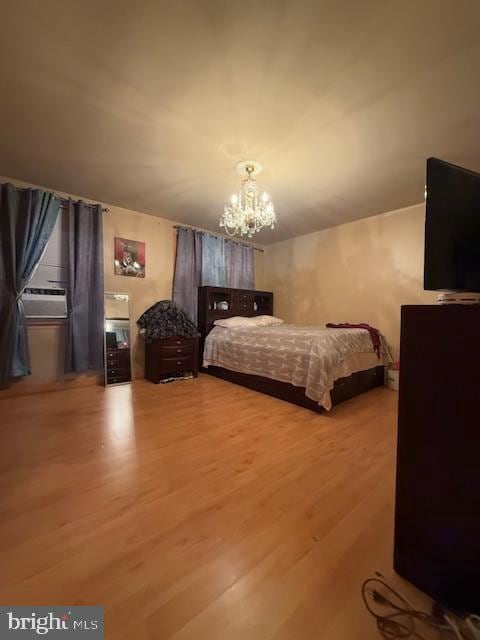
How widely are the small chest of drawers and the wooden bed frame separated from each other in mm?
398

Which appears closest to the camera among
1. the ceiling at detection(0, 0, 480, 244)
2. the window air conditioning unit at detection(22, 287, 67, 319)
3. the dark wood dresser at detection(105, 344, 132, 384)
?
the ceiling at detection(0, 0, 480, 244)

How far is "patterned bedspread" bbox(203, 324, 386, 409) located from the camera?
2.48 metres

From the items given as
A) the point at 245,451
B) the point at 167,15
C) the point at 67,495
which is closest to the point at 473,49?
the point at 167,15

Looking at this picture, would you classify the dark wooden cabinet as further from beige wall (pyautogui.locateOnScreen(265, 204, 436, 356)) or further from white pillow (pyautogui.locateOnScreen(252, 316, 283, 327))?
white pillow (pyautogui.locateOnScreen(252, 316, 283, 327))

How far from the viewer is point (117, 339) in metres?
3.51

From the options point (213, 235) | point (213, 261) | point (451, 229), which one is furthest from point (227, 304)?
point (451, 229)

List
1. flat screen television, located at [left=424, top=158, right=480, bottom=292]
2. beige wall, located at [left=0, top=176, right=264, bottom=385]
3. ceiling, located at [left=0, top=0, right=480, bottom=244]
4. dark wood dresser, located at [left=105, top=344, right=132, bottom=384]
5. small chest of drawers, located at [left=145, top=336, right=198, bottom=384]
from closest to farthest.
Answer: flat screen television, located at [left=424, top=158, right=480, bottom=292] → ceiling, located at [left=0, top=0, right=480, bottom=244] → beige wall, located at [left=0, top=176, right=264, bottom=385] → dark wood dresser, located at [left=105, top=344, right=132, bottom=384] → small chest of drawers, located at [left=145, top=336, right=198, bottom=384]

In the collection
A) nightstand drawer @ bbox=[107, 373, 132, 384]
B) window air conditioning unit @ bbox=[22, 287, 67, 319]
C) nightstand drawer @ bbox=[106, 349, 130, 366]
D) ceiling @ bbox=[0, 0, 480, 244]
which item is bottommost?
nightstand drawer @ bbox=[107, 373, 132, 384]

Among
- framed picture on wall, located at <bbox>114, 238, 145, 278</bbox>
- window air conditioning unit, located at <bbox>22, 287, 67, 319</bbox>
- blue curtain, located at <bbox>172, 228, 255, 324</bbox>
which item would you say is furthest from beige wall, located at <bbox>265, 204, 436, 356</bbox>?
window air conditioning unit, located at <bbox>22, 287, 67, 319</bbox>

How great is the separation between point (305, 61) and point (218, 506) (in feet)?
8.30

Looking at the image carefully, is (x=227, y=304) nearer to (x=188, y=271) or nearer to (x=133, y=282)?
(x=188, y=271)

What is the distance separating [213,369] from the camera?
3.95 metres

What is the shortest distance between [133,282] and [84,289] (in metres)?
0.68

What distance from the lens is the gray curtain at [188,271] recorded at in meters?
4.10
